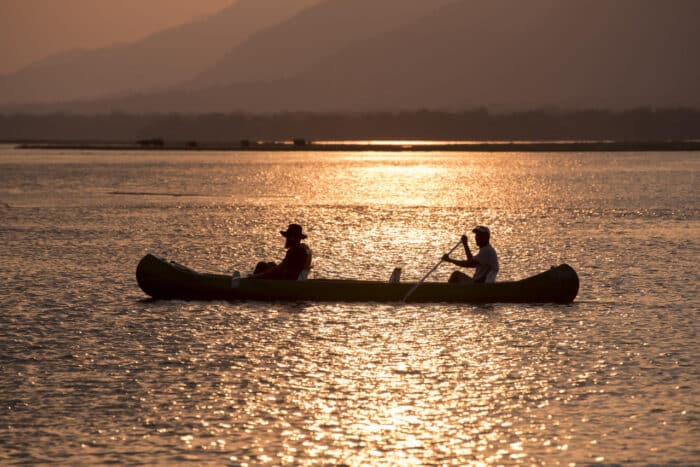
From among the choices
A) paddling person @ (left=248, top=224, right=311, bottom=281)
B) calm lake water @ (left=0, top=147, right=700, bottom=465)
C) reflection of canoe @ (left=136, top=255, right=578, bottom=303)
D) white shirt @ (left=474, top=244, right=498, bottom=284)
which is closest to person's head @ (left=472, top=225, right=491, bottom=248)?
white shirt @ (left=474, top=244, right=498, bottom=284)

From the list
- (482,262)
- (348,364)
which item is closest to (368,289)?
(482,262)

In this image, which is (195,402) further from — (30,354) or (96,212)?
(96,212)

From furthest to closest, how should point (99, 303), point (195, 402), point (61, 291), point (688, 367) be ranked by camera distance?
point (61, 291) < point (99, 303) < point (688, 367) < point (195, 402)

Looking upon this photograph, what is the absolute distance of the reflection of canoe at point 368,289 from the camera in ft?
79.0

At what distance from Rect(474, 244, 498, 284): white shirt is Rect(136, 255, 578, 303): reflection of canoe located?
322 millimetres

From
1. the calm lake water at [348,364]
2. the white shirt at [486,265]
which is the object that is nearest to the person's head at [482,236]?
the white shirt at [486,265]

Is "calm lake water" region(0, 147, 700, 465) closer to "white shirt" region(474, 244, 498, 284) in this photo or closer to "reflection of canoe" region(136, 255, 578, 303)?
"reflection of canoe" region(136, 255, 578, 303)

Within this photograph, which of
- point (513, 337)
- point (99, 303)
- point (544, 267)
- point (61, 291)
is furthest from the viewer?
point (544, 267)

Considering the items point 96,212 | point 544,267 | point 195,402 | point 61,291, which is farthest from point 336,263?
point 96,212

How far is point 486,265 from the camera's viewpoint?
24.2 meters

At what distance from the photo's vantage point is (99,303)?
2497 centimetres

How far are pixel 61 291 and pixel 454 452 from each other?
1635cm

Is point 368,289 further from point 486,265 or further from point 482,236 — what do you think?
point 482,236

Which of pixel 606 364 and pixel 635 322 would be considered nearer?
pixel 606 364
